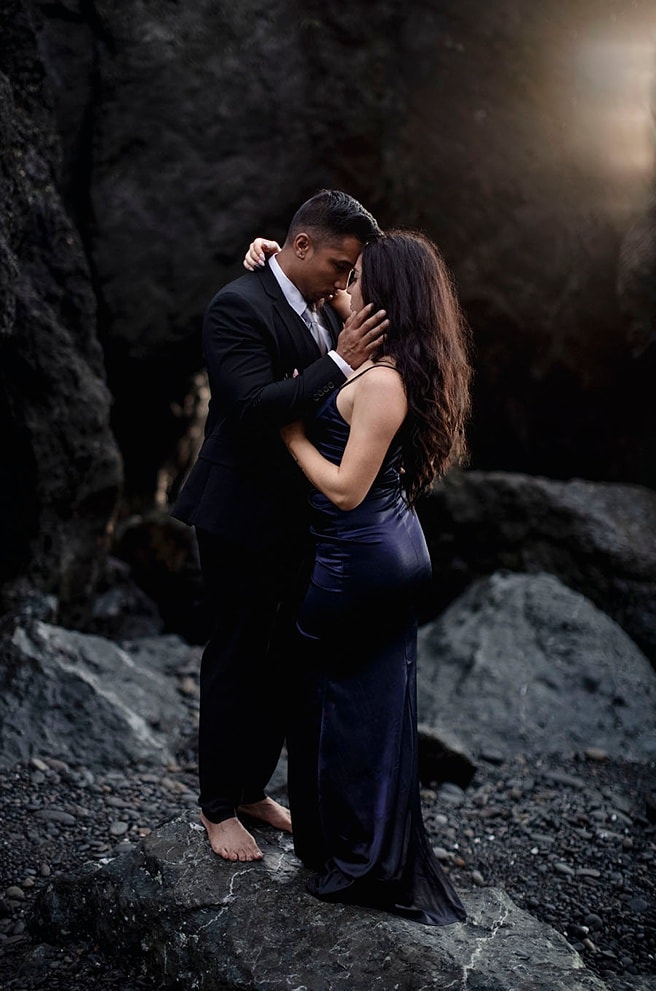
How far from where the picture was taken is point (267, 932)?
8.89 feet

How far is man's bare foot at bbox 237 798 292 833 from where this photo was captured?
3.33 m

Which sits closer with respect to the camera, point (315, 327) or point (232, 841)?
point (232, 841)

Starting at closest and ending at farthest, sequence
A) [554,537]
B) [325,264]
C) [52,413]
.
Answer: [325,264], [52,413], [554,537]

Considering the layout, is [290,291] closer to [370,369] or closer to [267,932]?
[370,369]

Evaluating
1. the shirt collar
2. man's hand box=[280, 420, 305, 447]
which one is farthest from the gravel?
the shirt collar

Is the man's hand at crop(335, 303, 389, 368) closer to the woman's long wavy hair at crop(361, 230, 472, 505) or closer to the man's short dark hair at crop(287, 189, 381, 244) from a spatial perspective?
the woman's long wavy hair at crop(361, 230, 472, 505)

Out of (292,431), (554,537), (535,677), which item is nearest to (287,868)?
(292,431)

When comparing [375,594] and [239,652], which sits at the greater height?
[375,594]

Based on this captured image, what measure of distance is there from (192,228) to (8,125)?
7.50 ft

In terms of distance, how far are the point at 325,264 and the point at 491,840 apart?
9.07ft

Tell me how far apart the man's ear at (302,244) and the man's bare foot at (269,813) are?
6.69 feet

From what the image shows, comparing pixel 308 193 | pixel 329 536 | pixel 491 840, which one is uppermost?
pixel 308 193

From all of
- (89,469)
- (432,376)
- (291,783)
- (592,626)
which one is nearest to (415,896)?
(291,783)

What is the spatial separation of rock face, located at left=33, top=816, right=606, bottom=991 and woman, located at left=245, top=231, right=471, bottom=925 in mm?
130
